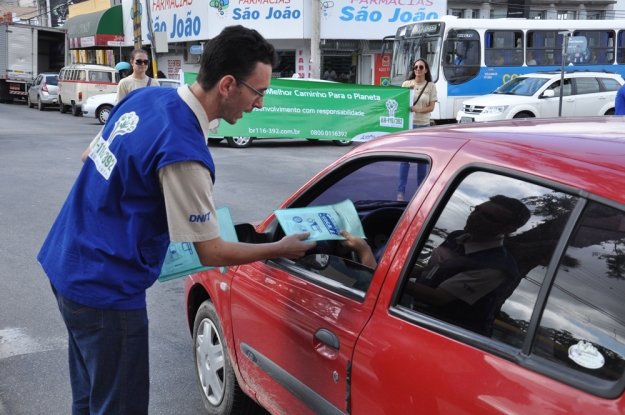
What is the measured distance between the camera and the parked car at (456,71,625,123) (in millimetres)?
18031

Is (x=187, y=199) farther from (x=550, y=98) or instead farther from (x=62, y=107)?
(x=62, y=107)

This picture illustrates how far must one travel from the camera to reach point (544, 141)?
2004 millimetres

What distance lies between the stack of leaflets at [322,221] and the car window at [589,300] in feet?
3.04

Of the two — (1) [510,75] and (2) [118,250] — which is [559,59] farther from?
(2) [118,250]

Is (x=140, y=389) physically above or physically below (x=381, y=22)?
below

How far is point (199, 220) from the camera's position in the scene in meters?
2.04

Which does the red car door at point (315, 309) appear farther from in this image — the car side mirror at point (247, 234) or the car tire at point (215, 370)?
the car tire at point (215, 370)

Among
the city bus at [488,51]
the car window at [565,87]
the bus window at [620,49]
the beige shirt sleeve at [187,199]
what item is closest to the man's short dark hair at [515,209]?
the beige shirt sleeve at [187,199]

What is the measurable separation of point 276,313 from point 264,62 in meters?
1.03

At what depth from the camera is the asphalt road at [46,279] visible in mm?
3865

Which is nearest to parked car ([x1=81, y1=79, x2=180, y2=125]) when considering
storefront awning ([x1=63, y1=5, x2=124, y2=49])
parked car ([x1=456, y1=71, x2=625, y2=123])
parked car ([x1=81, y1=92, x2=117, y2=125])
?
parked car ([x1=81, y1=92, x2=117, y2=125])

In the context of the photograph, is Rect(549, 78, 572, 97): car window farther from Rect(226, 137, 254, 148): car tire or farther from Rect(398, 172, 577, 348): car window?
Rect(398, 172, 577, 348): car window

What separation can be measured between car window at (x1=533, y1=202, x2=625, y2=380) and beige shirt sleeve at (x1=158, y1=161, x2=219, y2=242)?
3.27 ft

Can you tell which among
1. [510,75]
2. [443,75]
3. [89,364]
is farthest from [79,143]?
[89,364]
